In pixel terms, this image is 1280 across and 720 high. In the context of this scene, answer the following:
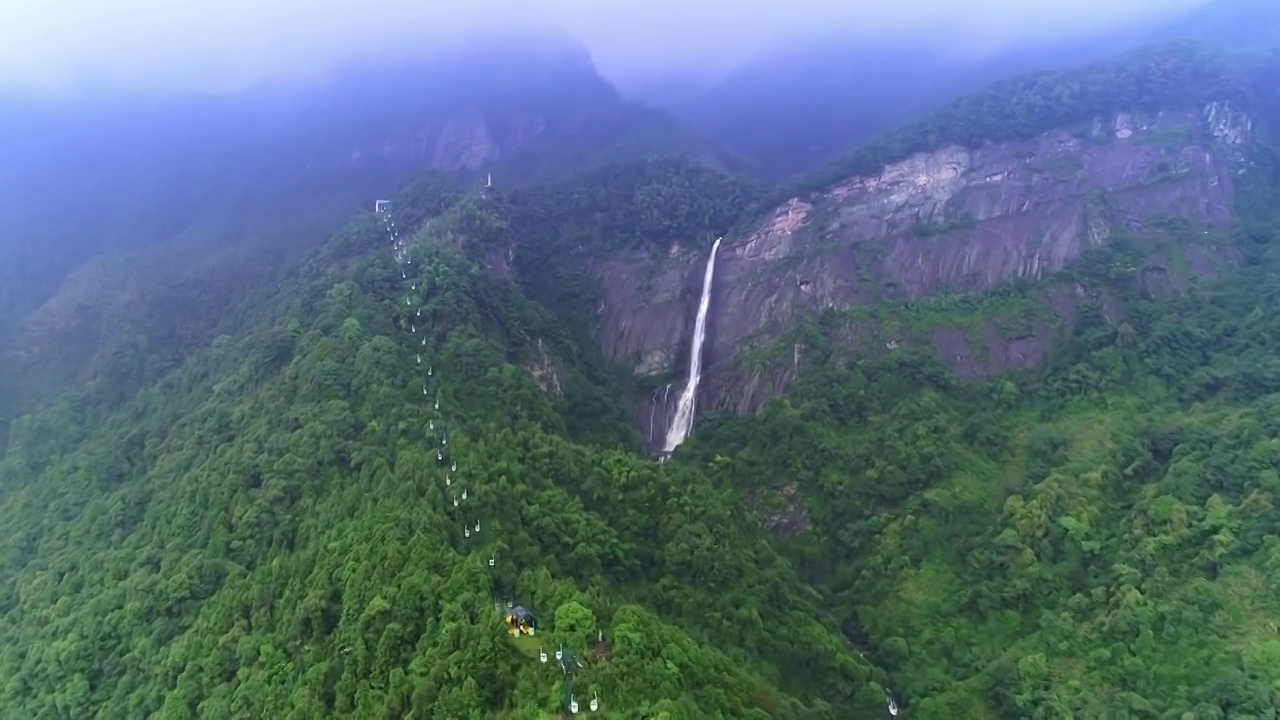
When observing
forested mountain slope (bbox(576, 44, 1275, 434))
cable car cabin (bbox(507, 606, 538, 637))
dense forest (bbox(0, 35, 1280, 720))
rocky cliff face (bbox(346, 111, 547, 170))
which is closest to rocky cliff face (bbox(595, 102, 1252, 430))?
forested mountain slope (bbox(576, 44, 1275, 434))

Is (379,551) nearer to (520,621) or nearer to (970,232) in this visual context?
(520,621)

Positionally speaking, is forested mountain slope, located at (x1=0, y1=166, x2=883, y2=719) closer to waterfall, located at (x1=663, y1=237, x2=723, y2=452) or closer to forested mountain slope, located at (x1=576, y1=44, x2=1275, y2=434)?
waterfall, located at (x1=663, y1=237, x2=723, y2=452)

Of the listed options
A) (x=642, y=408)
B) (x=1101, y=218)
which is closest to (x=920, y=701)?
(x=642, y=408)

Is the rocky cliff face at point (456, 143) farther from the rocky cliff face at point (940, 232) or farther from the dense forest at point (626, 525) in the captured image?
the dense forest at point (626, 525)

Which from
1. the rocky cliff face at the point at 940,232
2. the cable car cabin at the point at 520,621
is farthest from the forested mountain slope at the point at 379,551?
the rocky cliff face at the point at 940,232

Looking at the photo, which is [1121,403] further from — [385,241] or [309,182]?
[309,182]

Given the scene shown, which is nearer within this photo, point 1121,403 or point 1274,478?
Result: point 1274,478
